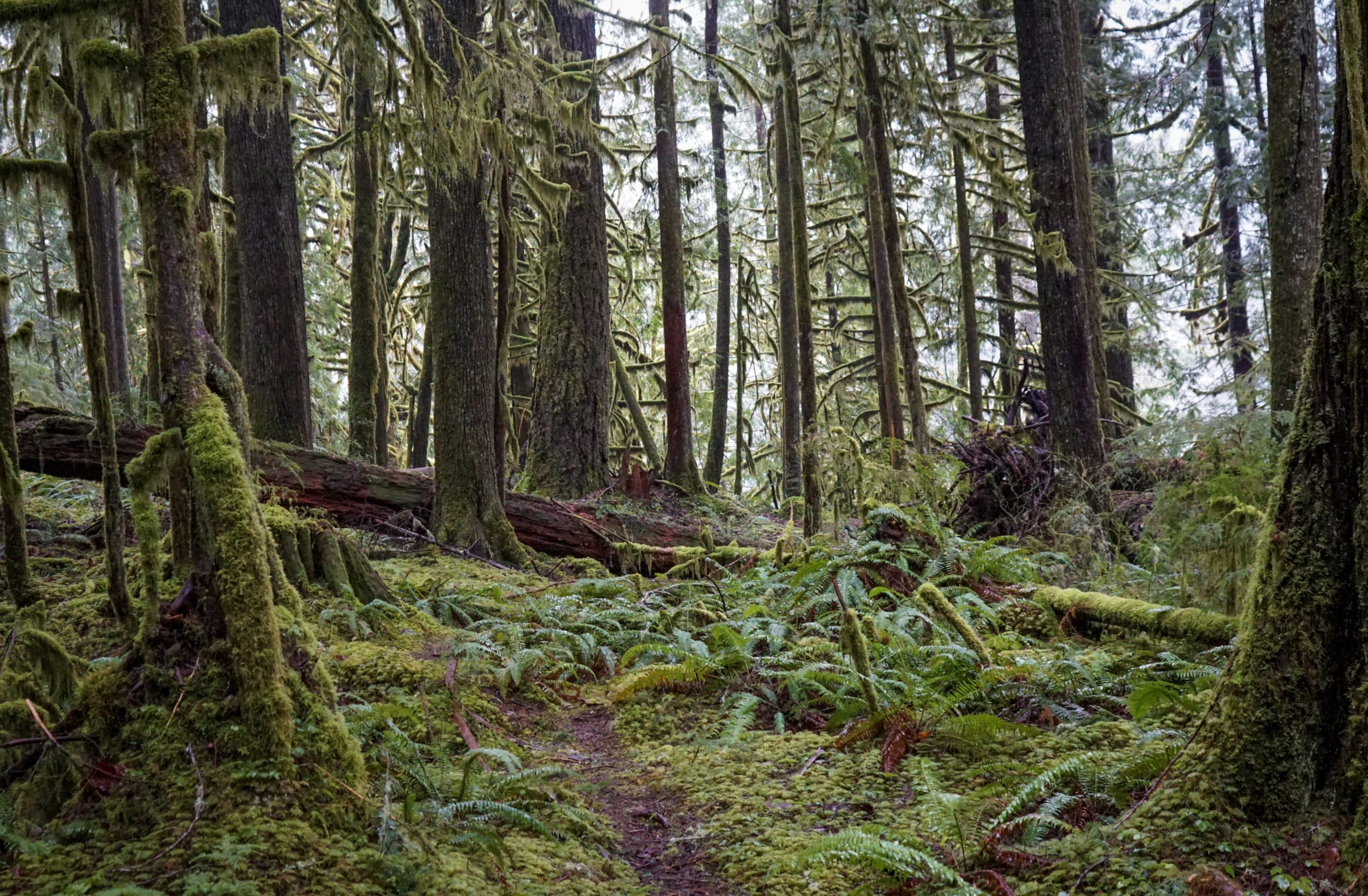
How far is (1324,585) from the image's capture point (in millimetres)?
2391

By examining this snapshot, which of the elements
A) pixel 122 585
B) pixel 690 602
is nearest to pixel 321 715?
pixel 122 585

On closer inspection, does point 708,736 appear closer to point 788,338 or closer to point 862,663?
point 862,663

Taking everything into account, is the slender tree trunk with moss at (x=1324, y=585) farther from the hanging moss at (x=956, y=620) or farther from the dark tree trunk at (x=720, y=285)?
the dark tree trunk at (x=720, y=285)

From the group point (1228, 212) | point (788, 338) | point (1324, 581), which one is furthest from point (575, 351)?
point (1228, 212)

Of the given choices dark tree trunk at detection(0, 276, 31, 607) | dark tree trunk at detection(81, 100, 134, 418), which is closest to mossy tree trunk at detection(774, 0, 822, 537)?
dark tree trunk at detection(0, 276, 31, 607)

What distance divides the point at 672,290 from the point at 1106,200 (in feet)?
31.9

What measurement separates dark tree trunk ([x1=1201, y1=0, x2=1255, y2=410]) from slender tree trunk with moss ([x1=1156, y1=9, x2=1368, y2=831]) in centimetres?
1486

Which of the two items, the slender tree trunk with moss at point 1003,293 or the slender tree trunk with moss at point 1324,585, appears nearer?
the slender tree trunk with moss at point 1324,585

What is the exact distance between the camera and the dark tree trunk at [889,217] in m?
9.81

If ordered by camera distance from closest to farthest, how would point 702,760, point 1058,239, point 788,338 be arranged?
1. point 702,760
2. point 1058,239
3. point 788,338

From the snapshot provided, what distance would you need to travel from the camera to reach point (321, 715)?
284cm

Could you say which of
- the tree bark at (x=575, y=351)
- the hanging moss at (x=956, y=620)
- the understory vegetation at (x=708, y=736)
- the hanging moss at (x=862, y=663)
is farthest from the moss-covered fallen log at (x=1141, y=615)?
the tree bark at (x=575, y=351)

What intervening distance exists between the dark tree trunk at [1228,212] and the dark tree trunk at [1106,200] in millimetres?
1762

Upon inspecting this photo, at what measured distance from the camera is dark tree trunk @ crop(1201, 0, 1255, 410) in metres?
15.5
